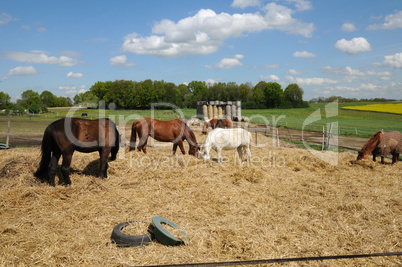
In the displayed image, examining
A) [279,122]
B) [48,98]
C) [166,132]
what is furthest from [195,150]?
[48,98]

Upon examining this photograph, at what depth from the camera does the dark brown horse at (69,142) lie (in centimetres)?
594

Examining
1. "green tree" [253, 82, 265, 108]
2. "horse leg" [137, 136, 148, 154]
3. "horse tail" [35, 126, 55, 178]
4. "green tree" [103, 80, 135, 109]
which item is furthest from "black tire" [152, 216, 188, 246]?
"green tree" [103, 80, 135, 109]

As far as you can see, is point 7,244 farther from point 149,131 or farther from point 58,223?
point 149,131

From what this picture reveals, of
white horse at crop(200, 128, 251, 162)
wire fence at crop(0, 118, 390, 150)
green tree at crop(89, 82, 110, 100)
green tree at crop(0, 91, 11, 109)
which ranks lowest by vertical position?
wire fence at crop(0, 118, 390, 150)

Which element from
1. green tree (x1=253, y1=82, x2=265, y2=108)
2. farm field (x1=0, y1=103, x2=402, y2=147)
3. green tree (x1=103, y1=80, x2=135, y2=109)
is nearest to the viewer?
farm field (x1=0, y1=103, x2=402, y2=147)

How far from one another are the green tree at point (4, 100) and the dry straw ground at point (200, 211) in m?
96.3

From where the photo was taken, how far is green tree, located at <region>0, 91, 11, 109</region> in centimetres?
8061

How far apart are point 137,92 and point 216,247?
253ft

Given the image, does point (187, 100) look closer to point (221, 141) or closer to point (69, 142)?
point (221, 141)

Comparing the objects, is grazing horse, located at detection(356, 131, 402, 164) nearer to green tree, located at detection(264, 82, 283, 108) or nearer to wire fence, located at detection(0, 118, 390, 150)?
wire fence, located at detection(0, 118, 390, 150)

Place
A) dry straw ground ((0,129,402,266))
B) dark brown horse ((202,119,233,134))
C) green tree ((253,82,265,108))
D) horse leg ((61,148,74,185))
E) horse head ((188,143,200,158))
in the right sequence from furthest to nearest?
green tree ((253,82,265,108)) → dark brown horse ((202,119,233,134)) → horse head ((188,143,200,158)) → horse leg ((61,148,74,185)) → dry straw ground ((0,129,402,266))

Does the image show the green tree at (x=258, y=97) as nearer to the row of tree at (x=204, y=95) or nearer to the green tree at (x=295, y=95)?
the row of tree at (x=204, y=95)

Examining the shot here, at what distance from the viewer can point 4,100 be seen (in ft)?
272

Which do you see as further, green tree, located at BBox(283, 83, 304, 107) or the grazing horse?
green tree, located at BBox(283, 83, 304, 107)
